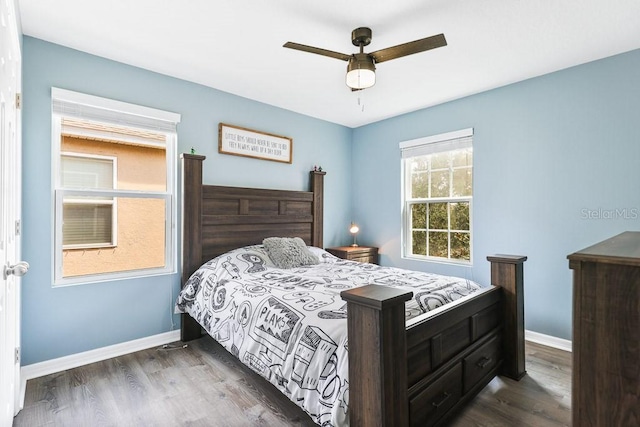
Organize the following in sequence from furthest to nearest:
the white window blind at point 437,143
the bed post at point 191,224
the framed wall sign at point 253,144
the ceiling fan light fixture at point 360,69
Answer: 1. the white window blind at point 437,143
2. the framed wall sign at point 253,144
3. the bed post at point 191,224
4. the ceiling fan light fixture at point 360,69

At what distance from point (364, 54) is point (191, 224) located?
216 centimetres

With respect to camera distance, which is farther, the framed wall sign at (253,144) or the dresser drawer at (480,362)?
the framed wall sign at (253,144)

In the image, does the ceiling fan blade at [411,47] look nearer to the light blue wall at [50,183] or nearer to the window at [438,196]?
the window at [438,196]

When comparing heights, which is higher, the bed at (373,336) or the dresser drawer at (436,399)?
the bed at (373,336)

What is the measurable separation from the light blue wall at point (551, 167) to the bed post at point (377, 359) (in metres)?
2.37

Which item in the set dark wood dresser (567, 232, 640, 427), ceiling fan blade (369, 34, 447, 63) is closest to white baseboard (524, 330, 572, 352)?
dark wood dresser (567, 232, 640, 427)

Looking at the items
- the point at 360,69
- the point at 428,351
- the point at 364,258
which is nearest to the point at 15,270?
the point at 428,351

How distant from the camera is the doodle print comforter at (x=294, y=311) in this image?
159cm

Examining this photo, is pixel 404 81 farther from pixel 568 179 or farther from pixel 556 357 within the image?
pixel 556 357

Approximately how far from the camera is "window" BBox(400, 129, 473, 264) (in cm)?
371

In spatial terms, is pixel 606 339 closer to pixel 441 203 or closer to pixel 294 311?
pixel 294 311

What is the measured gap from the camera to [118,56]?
2.77 metres

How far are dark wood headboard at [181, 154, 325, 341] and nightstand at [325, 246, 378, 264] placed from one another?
24cm

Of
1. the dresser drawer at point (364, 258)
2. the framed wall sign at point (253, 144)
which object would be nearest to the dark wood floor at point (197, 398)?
the dresser drawer at point (364, 258)
